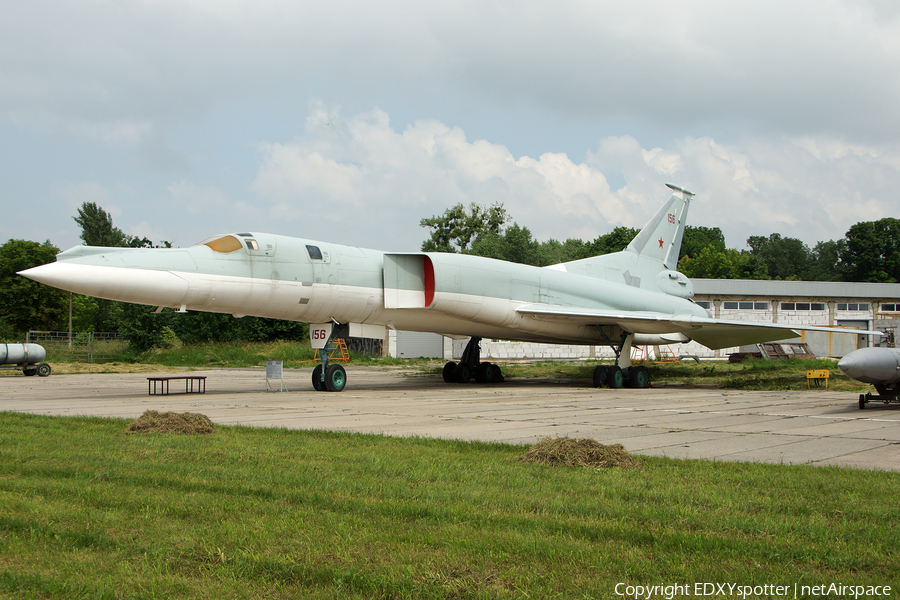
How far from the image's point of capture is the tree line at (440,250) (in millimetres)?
39156

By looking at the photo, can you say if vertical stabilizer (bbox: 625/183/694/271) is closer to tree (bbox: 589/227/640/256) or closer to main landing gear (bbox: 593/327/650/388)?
main landing gear (bbox: 593/327/650/388)

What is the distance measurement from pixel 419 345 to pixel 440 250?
2292 centimetres

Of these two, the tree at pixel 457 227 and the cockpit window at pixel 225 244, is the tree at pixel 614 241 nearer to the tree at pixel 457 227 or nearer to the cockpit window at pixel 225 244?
the tree at pixel 457 227

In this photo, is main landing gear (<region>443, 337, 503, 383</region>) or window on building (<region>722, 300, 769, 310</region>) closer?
main landing gear (<region>443, 337, 503, 383</region>)

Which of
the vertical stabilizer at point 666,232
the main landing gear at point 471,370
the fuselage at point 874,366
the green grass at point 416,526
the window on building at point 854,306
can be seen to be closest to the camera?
the green grass at point 416,526

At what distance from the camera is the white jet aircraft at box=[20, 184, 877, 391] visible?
1205cm

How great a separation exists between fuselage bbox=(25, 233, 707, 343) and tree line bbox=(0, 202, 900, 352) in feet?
3.09

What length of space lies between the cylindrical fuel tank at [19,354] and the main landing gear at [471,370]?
13764 millimetres

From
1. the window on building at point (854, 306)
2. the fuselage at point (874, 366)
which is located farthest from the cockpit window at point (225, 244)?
the window on building at point (854, 306)

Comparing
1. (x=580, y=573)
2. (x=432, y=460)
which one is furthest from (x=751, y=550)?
(x=432, y=460)

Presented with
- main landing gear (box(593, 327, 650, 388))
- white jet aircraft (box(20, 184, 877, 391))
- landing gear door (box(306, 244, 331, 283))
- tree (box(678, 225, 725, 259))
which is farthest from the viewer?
tree (box(678, 225, 725, 259))

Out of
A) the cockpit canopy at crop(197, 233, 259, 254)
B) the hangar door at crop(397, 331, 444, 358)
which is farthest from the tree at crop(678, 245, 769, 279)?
the cockpit canopy at crop(197, 233, 259, 254)

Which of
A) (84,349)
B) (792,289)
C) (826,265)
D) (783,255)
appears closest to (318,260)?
(84,349)

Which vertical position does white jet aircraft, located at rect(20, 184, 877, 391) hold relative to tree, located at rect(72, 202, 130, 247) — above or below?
below
